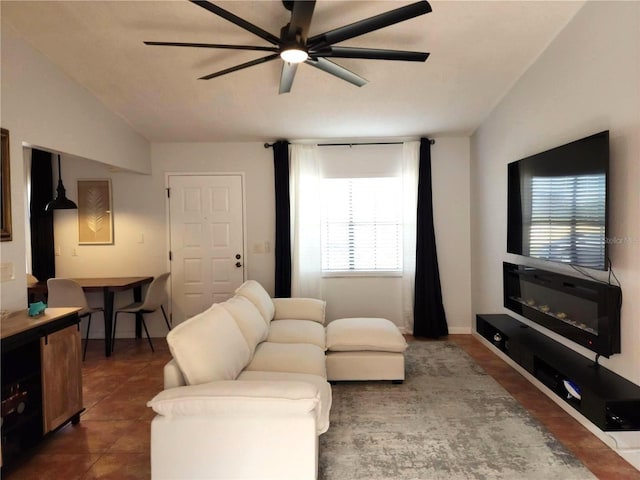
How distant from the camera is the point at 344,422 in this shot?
8.77 feet

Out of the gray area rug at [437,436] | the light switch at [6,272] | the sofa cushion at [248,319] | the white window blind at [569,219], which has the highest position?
the white window blind at [569,219]

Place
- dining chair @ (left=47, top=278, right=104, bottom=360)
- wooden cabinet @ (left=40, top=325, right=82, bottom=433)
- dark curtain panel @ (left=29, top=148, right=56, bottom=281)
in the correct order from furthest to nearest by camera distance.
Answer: dark curtain panel @ (left=29, top=148, right=56, bottom=281) < dining chair @ (left=47, top=278, right=104, bottom=360) < wooden cabinet @ (left=40, top=325, right=82, bottom=433)

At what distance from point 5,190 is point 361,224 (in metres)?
3.57

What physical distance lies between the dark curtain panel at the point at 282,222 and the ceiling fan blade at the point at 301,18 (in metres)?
2.71

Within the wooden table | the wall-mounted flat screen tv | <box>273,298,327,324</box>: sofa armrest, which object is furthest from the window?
the wooden table

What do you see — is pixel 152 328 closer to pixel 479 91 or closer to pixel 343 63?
pixel 343 63

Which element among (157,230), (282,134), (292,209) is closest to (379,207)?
(292,209)

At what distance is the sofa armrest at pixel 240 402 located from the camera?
1.74 m

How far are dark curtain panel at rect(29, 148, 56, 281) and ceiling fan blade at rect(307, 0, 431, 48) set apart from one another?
4239 millimetres

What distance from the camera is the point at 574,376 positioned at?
2328 millimetres

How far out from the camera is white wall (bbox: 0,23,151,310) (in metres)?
2.68

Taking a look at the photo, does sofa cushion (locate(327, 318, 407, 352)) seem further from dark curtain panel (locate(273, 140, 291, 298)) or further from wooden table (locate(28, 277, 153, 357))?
wooden table (locate(28, 277, 153, 357))

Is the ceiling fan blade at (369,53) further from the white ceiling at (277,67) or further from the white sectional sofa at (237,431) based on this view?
the white sectional sofa at (237,431)

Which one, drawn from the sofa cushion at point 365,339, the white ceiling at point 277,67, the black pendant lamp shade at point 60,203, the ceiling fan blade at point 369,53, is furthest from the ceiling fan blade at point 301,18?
the black pendant lamp shade at point 60,203
